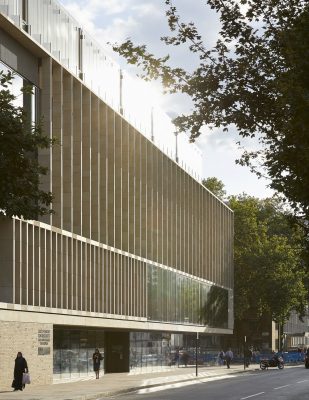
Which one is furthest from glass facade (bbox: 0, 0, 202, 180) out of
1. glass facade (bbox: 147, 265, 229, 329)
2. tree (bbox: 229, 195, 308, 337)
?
tree (bbox: 229, 195, 308, 337)

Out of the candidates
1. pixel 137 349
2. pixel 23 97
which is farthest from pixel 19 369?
pixel 137 349

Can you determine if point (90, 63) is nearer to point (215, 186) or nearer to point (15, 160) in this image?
point (15, 160)

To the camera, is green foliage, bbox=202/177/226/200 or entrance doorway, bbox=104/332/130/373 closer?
entrance doorway, bbox=104/332/130/373

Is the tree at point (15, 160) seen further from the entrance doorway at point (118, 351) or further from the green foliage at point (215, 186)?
the green foliage at point (215, 186)

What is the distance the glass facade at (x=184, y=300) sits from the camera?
7350 centimetres

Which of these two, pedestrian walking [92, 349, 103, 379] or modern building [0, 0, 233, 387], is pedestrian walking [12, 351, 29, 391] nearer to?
modern building [0, 0, 233, 387]

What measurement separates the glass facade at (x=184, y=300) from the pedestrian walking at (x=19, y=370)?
2889 centimetres

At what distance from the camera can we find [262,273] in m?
109

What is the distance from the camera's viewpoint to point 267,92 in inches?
790

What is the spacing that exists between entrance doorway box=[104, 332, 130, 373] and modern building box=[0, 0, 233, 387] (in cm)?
6

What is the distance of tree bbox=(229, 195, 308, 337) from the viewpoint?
10769 centimetres

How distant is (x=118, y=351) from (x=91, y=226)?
14.6 meters

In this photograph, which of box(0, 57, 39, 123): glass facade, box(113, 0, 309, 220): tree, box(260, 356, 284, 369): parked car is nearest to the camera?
box(113, 0, 309, 220): tree

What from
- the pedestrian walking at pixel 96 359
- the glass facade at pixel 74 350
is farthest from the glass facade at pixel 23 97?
the pedestrian walking at pixel 96 359
